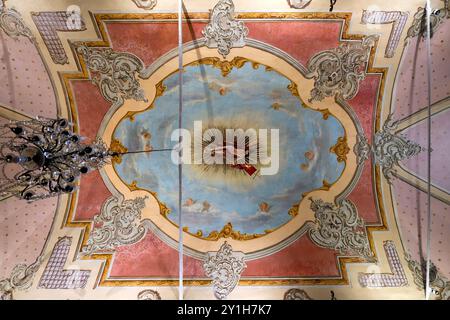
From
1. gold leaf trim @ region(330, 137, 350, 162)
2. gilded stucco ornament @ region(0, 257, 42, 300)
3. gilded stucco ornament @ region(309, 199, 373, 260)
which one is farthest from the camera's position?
gold leaf trim @ region(330, 137, 350, 162)

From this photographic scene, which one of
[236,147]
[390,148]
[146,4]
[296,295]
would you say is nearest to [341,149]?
[390,148]

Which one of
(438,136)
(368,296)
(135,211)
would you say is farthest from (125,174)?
(438,136)

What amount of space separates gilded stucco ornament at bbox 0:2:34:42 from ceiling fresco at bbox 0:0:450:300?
2cm

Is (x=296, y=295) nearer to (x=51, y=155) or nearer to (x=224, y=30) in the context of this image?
(x=51, y=155)

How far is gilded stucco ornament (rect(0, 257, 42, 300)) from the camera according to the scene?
7.23 m

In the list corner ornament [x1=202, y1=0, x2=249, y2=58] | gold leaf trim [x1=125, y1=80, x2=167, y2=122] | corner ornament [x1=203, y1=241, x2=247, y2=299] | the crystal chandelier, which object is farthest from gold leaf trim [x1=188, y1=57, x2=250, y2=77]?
corner ornament [x1=203, y1=241, x2=247, y2=299]

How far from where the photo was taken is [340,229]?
7.89 m

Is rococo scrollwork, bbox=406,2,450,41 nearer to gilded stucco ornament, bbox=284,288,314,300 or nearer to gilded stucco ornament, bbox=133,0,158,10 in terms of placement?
gilded stucco ornament, bbox=133,0,158,10

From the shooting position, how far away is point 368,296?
24.1ft

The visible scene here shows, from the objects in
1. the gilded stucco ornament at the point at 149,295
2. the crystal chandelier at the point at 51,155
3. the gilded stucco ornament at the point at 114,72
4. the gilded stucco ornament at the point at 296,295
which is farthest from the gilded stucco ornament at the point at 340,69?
the gilded stucco ornament at the point at 149,295

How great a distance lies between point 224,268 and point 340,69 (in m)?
5.08

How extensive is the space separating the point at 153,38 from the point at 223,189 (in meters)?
3.68

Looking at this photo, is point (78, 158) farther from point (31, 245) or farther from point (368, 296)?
point (368, 296)

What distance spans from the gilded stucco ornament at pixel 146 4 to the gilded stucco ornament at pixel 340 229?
5495 millimetres
